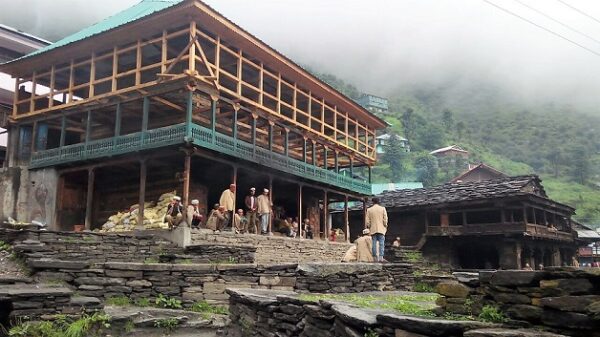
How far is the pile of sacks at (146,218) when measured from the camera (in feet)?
58.7

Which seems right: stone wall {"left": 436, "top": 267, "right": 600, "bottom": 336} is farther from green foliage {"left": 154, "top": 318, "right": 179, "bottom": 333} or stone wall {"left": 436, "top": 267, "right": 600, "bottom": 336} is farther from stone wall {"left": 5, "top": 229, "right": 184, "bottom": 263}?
stone wall {"left": 5, "top": 229, "right": 184, "bottom": 263}

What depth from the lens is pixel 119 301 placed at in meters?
10.3

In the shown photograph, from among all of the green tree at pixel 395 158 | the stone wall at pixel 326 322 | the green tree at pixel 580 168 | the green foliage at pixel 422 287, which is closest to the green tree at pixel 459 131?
the green tree at pixel 580 168

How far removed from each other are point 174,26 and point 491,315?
1684 centimetres

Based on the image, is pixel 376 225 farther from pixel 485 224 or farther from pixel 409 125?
pixel 409 125

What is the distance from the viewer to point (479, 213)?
29.3 meters

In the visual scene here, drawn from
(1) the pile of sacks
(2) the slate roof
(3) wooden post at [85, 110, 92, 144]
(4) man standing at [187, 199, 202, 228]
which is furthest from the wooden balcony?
(3) wooden post at [85, 110, 92, 144]

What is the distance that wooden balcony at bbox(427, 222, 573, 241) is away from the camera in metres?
26.4

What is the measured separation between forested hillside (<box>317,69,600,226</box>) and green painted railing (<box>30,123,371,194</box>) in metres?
50.4

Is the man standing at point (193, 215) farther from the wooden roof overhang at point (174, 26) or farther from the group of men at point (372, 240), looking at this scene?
the wooden roof overhang at point (174, 26)

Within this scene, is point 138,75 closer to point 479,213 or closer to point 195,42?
point 195,42

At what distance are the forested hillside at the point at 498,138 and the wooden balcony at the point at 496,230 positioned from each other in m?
37.5

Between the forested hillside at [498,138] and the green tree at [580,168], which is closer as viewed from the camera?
the forested hillside at [498,138]

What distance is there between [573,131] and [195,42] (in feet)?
387
